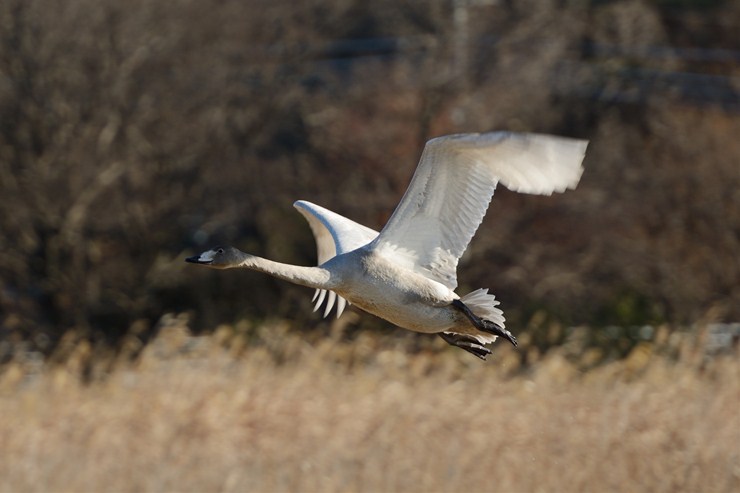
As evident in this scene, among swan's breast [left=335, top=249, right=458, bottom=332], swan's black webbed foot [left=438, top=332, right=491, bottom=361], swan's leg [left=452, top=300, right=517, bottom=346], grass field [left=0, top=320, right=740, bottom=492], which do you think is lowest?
grass field [left=0, top=320, right=740, bottom=492]

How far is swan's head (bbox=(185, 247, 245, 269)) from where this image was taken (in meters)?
5.15

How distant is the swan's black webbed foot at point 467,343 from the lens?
614cm

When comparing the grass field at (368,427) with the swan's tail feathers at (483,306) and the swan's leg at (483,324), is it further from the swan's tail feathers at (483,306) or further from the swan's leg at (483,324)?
the swan's leg at (483,324)

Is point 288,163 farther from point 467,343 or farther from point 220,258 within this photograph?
point 220,258

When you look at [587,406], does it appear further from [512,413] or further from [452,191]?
[452,191]

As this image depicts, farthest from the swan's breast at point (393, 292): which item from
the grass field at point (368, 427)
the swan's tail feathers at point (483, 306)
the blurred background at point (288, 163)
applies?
the blurred background at point (288, 163)

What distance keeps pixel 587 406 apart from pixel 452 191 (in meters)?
3.76

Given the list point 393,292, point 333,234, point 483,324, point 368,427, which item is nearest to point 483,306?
point 483,324

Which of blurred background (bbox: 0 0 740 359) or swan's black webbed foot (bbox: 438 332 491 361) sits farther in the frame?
blurred background (bbox: 0 0 740 359)

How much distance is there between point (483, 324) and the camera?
5.85m

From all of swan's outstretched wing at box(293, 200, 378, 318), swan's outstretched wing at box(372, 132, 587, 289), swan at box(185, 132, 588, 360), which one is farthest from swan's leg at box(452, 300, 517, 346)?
swan's outstretched wing at box(293, 200, 378, 318)

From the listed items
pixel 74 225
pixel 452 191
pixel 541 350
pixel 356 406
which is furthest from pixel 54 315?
pixel 452 191

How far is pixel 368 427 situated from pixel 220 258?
3715mm

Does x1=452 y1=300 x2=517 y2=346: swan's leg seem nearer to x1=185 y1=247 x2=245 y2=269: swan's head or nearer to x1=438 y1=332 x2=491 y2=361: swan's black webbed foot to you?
x1=438 y1=332 x2=491 y2=361: swan's black webbed foot
